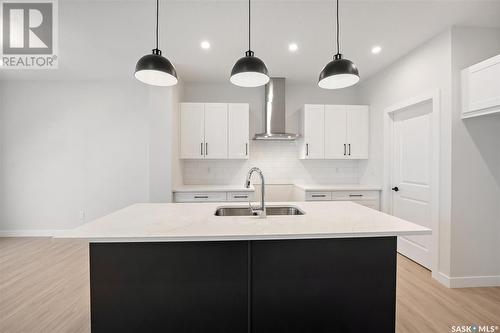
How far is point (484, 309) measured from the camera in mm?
2160

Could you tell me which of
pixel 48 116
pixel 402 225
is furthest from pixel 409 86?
pixel 48 116

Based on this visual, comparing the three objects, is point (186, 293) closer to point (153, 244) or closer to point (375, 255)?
point (153, 244)

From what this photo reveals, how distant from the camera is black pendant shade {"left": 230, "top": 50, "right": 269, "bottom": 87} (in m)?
1.73

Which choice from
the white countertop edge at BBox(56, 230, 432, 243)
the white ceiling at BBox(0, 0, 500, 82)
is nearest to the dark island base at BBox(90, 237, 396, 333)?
the white countertop edge at BBox(56, 230, 432, 243)

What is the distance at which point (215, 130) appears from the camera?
12.8ft

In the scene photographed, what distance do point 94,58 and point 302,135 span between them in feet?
10.7

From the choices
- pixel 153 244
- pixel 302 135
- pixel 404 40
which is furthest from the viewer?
pixel 302 135

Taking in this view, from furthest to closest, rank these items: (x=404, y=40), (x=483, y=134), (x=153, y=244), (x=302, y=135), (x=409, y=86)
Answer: (x=302, y=135)
(x=409, y=86)
(x=404, y=40)
(x=483, y=134)
(x=153, y=244)

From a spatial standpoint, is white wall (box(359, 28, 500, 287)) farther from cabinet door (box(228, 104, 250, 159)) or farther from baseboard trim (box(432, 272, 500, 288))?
cabinet door (box(228, 104, 250, 159))

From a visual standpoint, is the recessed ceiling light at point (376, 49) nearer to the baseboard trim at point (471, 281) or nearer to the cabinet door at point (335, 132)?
the cabinet door at point (335, 132)

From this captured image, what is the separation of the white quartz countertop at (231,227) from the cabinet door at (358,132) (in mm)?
2361

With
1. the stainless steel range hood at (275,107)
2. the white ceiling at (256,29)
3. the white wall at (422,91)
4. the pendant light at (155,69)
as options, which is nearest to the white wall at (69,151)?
the white ceiling at (256,29)

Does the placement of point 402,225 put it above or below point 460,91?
below

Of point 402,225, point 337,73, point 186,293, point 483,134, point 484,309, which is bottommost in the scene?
point 484,309
